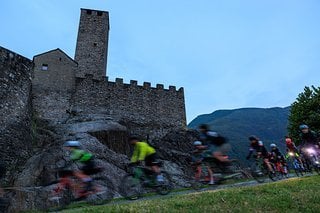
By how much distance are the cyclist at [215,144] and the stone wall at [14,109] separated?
13084mm

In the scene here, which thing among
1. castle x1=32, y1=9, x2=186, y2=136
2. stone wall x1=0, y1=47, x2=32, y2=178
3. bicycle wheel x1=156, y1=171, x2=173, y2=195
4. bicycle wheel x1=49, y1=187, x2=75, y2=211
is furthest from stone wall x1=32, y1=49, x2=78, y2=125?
bicycle wheel x1=156, y1=171, x2=173, y2=195

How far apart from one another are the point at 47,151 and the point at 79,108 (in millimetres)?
11717

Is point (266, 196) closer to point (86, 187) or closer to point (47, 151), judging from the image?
point (86, 187)

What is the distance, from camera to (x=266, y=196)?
10.1m

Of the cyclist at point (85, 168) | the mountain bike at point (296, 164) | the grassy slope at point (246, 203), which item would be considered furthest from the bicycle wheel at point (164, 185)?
the mountain bike at point (296, 164)

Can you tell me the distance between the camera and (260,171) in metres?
14.4

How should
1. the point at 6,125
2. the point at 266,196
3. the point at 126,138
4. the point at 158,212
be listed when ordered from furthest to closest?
the point at 126,138 → the point at 6,125 → the point at 266,196 → the point at 158,212

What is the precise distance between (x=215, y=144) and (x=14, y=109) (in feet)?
52.2

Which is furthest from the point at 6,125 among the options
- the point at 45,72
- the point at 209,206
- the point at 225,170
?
the point at 209,206

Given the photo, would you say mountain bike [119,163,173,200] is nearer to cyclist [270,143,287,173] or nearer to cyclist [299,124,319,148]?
cyclist [270,143,287,173]

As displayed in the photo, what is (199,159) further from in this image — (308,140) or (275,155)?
(308,140)

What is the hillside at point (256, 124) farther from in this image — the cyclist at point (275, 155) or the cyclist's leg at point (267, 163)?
the cyclist's leg at point (267, 163)

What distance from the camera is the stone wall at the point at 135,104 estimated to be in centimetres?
3147

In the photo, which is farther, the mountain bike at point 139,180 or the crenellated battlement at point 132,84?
the crenellated battlement at point 132,84
